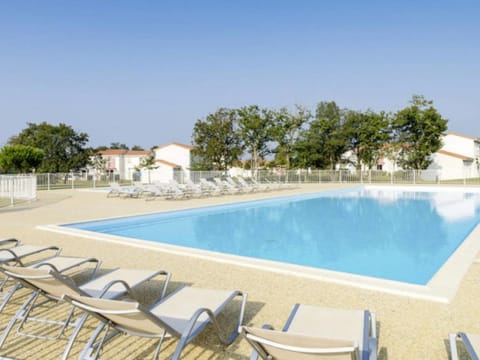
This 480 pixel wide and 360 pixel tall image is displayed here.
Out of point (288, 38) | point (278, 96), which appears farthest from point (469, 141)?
point (288, 38)

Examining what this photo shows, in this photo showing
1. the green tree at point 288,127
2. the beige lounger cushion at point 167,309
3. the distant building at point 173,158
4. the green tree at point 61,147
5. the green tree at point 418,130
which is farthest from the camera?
the distant building at point 173,158

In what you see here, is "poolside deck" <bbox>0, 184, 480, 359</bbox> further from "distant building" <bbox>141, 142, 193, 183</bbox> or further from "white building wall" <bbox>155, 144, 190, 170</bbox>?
"white building wall" <bbox>155, 144, 190, 170</bbox>

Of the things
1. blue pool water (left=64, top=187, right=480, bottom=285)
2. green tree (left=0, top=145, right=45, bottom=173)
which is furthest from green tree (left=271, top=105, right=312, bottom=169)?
green tree (left=0, top=145, right=45, bottom=173)

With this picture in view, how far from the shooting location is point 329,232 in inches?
443

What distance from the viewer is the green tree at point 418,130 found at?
30.5 metres

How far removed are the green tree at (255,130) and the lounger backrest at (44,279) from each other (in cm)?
2922

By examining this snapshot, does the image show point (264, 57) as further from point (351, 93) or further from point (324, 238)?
point (324, 238)

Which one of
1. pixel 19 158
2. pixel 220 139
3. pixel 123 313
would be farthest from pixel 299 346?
pixel 19 158

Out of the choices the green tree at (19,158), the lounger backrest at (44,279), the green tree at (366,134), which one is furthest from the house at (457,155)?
the lounger backrest at (44,279)

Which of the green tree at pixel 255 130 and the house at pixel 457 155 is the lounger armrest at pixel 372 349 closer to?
the green tree at pixel 255 130

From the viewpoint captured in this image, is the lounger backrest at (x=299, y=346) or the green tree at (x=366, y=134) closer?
the lounger backrest at (x=299, y=346)

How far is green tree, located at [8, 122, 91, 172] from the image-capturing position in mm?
39250

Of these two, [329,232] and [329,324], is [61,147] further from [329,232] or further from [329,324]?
[329,324]

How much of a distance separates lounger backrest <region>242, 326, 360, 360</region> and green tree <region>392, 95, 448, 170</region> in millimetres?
31650
